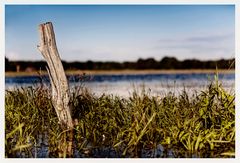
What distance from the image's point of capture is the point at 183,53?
901 centimetres

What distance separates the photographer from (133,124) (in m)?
6.59

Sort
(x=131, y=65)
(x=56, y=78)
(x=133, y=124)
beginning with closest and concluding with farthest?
(x=133, y=124) < (x=56, y=78) < (x=131, y=65)

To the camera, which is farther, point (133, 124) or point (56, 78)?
point (56, 78)

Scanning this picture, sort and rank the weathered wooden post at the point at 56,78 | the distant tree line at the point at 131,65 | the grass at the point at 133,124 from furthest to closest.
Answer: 1. the distant tree line at the point at 131,65
2. the weathered wooden post at the point at 56,78
3. the grass at the point at 133,124

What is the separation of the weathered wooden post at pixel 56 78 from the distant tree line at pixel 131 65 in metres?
0.41

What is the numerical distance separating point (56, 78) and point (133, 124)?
1045 millimetres

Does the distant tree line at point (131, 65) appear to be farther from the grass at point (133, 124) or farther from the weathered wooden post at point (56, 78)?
the grass at point (133, 124)

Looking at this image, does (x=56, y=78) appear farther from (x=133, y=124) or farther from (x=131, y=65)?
(x=131, y=65)

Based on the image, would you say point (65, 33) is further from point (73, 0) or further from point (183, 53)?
point (183, 53)

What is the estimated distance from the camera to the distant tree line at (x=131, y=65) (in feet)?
27.4

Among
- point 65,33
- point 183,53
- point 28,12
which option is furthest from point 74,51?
point 183,53

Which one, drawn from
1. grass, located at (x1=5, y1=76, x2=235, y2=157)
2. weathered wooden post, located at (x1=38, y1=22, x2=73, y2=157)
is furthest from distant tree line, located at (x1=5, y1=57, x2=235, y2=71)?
grass, located at (x1=5, y1=76, x2=235, y2=157)

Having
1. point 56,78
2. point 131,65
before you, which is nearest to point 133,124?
point 56,78

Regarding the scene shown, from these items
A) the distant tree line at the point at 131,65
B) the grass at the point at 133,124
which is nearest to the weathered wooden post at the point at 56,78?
the grass at the point at 133,124
